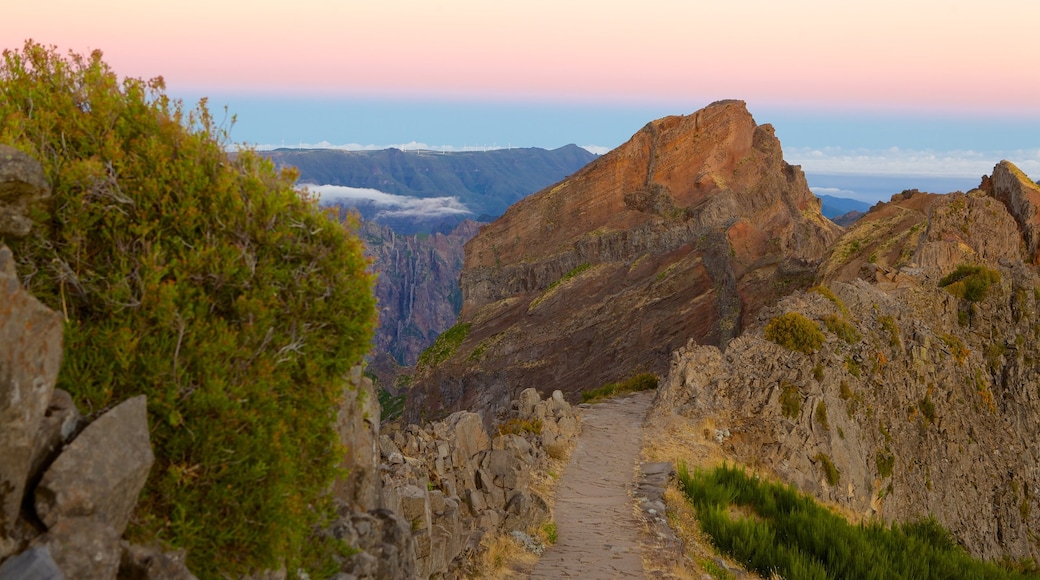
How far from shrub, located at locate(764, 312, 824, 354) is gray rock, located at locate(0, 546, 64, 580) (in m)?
25.5

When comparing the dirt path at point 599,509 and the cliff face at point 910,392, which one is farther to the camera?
the cliff face at point 910,392

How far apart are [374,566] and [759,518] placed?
9988 mm

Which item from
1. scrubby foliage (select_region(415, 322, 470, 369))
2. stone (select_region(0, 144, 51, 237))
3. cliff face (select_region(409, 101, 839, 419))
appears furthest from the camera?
scrubby foliage (select_region(415, 322, 470, 369))

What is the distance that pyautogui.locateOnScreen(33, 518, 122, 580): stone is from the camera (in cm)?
488

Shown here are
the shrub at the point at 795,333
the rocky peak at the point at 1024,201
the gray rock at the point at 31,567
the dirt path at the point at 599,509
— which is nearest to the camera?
the gray rock at the point at 31,567

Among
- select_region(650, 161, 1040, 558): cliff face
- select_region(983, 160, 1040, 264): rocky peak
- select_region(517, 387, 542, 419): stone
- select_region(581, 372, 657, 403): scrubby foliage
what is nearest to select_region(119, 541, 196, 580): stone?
select_region(517, 387, 542, 419): stone

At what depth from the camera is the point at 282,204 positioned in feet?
22.5

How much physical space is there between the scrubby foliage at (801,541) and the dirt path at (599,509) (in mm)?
1654

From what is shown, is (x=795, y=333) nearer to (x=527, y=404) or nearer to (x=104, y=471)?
(x=527, y=404)

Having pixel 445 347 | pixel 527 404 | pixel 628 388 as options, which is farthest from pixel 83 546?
pixel 445 347

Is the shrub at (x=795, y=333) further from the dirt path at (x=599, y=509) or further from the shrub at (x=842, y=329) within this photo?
the dirt path at (x=599, y=509)

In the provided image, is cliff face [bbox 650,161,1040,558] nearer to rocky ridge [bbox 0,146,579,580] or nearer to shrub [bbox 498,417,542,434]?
shrub [bbox 498,417,542,434]

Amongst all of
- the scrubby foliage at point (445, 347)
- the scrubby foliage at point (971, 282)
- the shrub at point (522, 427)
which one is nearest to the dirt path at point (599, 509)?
the shrub at point (522, 427)

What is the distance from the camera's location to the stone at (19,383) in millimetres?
4758
